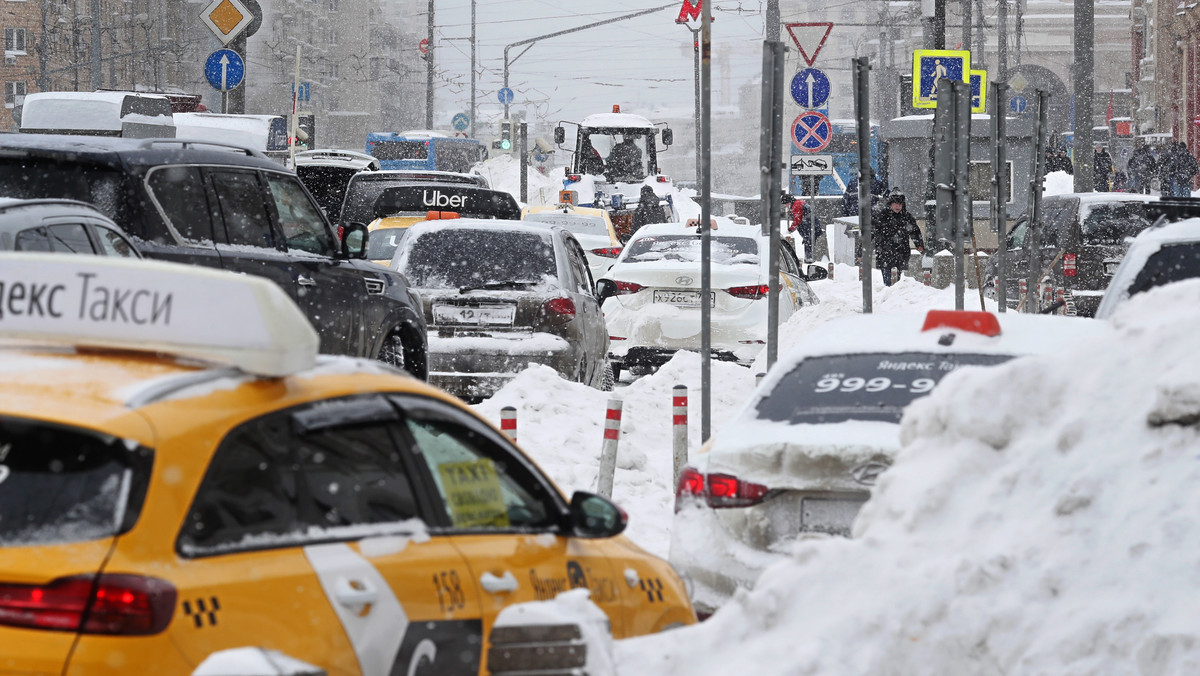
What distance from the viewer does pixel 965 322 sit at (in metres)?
6.66

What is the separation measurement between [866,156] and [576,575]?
685 cm

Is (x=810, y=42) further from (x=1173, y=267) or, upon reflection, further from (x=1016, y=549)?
(x=1016, y=549)

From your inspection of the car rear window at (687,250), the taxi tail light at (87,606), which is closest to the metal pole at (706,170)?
the taxi tail light at (87,606)

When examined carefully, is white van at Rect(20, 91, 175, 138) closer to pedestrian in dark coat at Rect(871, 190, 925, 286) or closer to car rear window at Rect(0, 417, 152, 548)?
pedestrian in dark coat at Rect(871, 190, 925, 286)

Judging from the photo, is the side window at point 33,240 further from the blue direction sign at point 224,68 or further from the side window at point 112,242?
the blue direction sign at point 224,68

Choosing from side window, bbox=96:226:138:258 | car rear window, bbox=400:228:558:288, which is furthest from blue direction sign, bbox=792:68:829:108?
side window, bbox=96:226:138:258

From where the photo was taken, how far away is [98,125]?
87.8 feet

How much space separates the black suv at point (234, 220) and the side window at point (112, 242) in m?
1.01

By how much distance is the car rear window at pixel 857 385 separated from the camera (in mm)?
6094

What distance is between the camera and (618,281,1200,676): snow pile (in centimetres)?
433

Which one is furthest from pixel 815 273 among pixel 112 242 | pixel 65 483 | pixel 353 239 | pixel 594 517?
pixel 65 483

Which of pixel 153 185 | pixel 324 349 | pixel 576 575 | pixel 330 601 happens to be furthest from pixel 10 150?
pixel 330 601

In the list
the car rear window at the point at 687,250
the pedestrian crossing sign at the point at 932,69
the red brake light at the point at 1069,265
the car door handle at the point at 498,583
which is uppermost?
the pedestrian crossing sign at the point at 932,69

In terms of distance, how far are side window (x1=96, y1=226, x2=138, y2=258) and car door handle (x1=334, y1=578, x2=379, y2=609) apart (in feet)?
15.7
